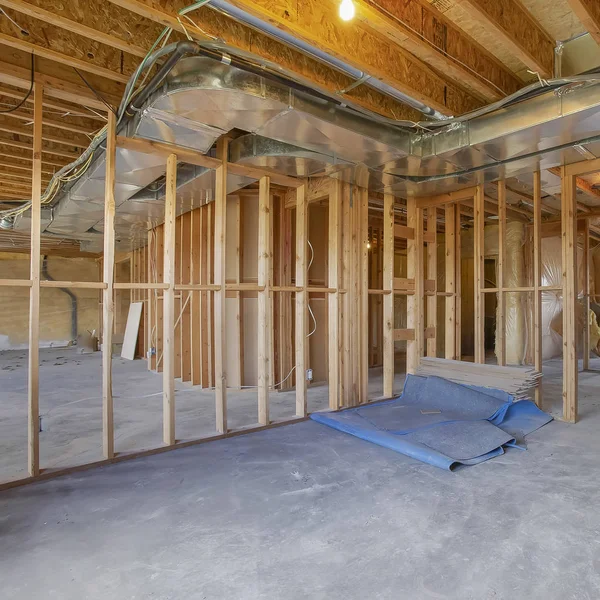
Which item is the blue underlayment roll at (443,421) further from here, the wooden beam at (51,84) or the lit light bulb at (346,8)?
the wooden beam at (51,84)

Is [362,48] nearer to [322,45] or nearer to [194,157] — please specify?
[322,45]

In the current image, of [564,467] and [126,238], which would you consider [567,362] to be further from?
[126,238]

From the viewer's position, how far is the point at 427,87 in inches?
118

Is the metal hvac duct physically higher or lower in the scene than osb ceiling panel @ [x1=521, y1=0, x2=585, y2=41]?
lower

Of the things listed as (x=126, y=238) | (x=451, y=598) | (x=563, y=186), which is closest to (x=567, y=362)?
(x=563, y=186)

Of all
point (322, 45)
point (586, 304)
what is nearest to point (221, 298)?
point (322, 45)

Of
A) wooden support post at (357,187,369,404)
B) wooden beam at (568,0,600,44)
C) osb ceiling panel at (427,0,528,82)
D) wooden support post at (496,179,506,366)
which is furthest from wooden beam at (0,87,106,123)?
wooden support post at (496,179,506,366)

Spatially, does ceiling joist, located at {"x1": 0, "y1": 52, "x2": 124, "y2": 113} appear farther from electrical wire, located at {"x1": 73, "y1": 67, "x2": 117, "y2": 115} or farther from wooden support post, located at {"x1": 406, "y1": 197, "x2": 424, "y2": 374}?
wooden support post, located at {"x1": 406, "y1": 197, "x2": 424, "y2": 374}

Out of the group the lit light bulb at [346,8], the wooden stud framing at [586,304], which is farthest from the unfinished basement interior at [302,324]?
the wooden stud framing at [586,304]

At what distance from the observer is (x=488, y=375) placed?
418cm

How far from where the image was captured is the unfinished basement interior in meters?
1.93

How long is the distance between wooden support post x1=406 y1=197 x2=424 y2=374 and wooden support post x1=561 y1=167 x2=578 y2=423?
1.48m

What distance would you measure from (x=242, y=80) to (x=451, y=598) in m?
2.74

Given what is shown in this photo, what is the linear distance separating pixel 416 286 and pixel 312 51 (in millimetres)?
3146
